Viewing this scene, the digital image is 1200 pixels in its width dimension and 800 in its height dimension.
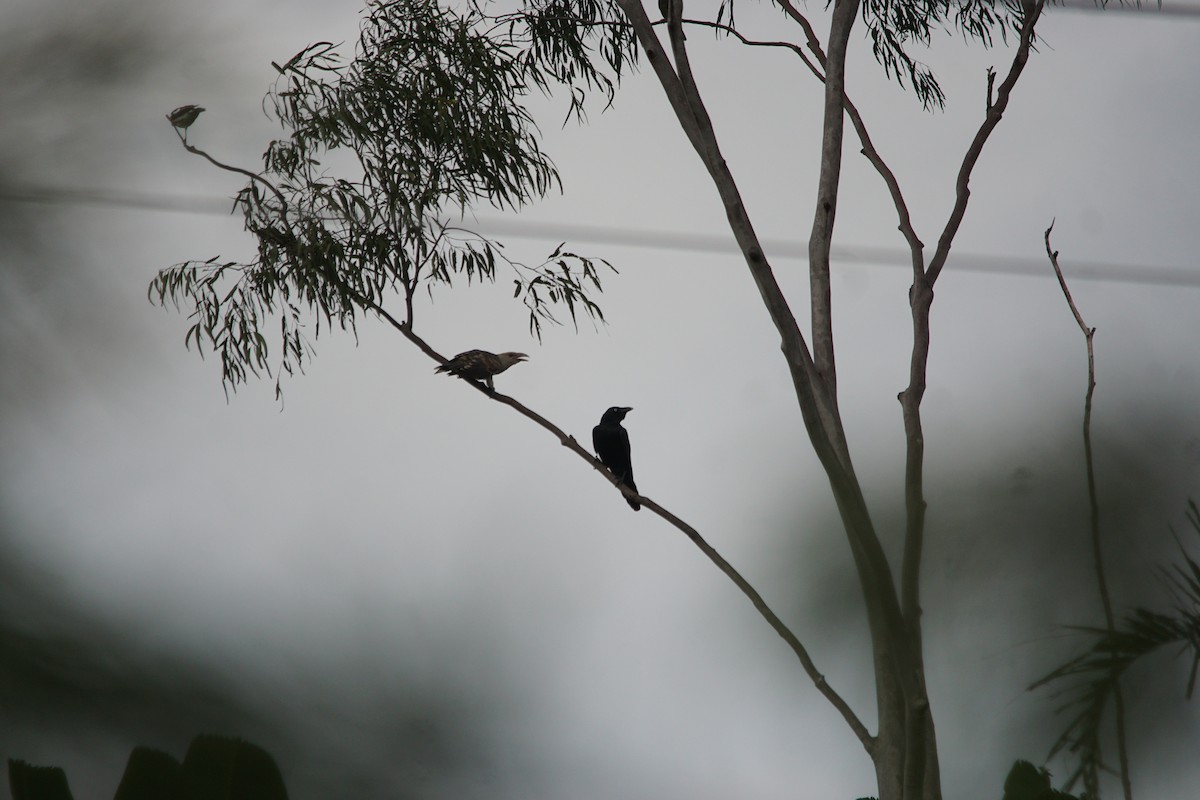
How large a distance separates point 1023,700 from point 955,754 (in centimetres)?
22

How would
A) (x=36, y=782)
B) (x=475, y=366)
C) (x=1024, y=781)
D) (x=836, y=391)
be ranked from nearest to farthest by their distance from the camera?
(x=36, y=782)
(x=1024, y=781)
(x=836, y=391)
(x=475, y=366)

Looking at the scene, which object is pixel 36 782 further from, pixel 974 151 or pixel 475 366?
pixel 974 151

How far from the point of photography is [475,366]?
2973 millimetres

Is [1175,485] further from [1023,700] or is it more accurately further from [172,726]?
[172,726]

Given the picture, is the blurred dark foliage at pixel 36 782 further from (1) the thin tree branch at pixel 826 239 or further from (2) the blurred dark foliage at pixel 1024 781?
(2) the blurred dark foliage at pixel 1024 781

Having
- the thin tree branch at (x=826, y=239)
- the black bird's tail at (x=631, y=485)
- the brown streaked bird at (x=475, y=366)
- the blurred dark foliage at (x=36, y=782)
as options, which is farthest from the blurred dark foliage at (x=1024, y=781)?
the blurred dark foliage at (x=36, y=782)

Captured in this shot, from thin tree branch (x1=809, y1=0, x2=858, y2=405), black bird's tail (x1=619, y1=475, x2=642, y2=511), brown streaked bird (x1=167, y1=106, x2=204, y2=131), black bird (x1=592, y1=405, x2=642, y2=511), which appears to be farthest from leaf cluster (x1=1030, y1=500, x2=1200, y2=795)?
brown streaked bird (x1=167, y1=106, x2=204, y2=131)

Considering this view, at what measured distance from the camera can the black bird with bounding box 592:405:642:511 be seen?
11.2 ft

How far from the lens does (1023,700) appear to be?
257cm

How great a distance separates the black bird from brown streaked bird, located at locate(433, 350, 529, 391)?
1.80 ft

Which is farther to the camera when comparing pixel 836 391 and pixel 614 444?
pixel 614 444

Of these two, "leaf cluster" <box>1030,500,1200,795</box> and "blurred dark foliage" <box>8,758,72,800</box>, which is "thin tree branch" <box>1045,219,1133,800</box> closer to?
"leaf cluster" <box>1030,500,1200,795</box>

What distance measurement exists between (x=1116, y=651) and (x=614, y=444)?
161 centimetres

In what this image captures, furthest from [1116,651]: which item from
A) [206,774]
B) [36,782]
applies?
[36,782]
